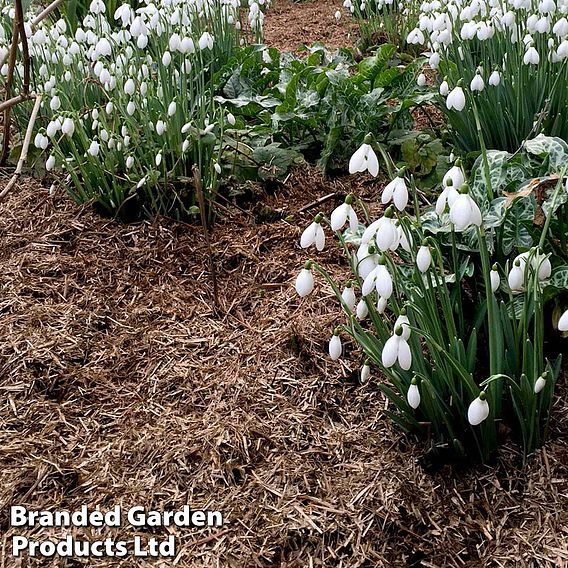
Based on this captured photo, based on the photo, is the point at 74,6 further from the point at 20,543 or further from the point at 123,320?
the point at 20,543

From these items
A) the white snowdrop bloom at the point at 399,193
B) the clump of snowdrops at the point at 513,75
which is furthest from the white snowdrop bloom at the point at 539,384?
the clump of snowdrops at the point at 513,75

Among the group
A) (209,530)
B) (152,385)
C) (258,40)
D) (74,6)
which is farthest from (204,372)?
(74,6)

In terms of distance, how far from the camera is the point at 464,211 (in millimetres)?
1466

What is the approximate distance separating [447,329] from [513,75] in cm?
172

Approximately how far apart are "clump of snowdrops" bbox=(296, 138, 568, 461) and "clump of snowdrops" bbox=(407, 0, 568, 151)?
120cm

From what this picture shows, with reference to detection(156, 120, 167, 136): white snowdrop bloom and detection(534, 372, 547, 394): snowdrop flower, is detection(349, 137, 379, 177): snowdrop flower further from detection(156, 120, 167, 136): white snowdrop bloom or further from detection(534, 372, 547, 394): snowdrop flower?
detection(156, 120, 167, 136): white snowdrop bloom

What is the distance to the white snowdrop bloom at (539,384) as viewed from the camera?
5.42ft

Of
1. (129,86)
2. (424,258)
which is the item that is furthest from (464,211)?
(129,86)

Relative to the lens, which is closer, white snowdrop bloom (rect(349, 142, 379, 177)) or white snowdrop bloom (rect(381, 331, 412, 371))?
white snowdrop bloom (rect(381, 331, 412, 371))

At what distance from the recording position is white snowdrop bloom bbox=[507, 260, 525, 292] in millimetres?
1701

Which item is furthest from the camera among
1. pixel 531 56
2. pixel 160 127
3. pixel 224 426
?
pixel 160 127

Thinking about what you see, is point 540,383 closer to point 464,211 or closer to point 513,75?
point 464,211

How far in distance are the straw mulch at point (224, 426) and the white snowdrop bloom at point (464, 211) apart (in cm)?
81

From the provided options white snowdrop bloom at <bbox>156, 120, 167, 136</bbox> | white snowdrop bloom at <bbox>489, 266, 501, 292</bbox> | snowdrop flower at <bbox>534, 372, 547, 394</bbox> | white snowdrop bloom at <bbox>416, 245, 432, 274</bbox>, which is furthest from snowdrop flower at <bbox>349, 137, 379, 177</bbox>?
white snowdrop bloom at <bbox>156, 120, 167, 136</bbox>
